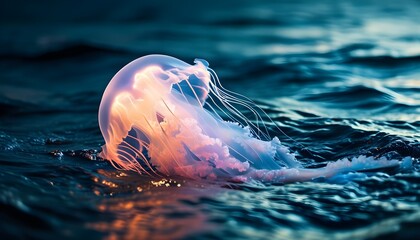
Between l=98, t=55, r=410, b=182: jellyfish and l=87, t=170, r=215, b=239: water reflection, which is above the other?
l=98, t=55, r=410, b=182: jellyfish

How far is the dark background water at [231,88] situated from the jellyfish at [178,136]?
111 mm

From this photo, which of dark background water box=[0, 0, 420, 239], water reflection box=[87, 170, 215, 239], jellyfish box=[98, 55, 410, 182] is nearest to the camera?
water reflection box=[87, 170, 215, 239]

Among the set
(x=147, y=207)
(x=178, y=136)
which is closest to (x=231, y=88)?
(x=178, y=136)

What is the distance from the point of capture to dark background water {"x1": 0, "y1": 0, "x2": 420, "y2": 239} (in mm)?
3531

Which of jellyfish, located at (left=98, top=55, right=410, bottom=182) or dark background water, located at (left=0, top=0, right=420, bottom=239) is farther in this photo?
jellyfish, located at (left=98, top=55, right=410, bottom=182)

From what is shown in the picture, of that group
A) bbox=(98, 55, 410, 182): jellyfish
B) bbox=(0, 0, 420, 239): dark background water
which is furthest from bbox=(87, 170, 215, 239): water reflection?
bbox=(98, 55, 410, 182): jellyfish

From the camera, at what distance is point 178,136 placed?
3.99 meters

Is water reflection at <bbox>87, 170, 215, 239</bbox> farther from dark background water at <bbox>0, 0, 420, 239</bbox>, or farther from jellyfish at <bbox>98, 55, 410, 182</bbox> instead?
jellyfish at <bbox>98, 55, 410, 182</bbox>

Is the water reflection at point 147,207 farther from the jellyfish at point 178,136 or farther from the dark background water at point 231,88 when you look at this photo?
the jellyfish at point 178,136

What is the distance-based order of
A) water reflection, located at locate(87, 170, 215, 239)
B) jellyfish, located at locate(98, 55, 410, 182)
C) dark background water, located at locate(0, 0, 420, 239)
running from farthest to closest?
jellyfish, located at locate(98, 55, 410, 182) < dark background water, located at locate(0, 0, 420, 239) < water reflection, located at locate(87, 170, 215, 239)

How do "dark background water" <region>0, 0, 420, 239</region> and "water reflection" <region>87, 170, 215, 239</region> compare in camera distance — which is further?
"dark background water" <region>0, 0, 420, 239</region>

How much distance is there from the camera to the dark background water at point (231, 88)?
3531 mm

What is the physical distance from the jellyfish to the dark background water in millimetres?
111

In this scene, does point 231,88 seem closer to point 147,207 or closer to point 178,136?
point 178,136
